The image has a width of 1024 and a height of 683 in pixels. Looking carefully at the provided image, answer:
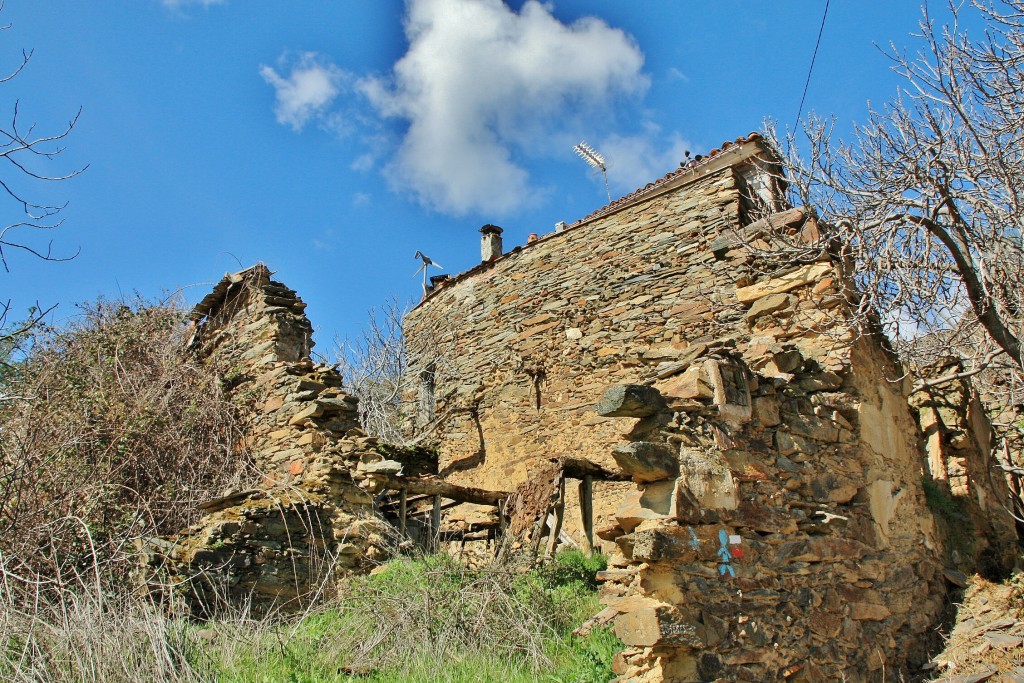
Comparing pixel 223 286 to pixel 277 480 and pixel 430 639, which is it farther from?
pixel 430 639

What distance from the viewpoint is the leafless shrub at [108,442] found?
5.73 meters

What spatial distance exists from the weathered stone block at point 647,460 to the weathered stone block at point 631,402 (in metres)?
0.22

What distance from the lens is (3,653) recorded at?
3.90 meters

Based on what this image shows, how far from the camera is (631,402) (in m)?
4.34

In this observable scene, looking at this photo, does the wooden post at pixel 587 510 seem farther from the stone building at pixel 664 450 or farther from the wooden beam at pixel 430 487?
the wooden beam at pixel 430 487

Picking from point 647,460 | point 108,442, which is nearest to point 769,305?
point 647,460

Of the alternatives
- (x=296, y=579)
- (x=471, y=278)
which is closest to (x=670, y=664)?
(x=296, y=579)

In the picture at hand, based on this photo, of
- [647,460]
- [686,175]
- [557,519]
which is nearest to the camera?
[647,460]

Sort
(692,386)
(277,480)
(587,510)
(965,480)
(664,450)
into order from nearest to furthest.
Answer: (664,450) < (692,386) < (965,480) < (277,480) < (587,510)

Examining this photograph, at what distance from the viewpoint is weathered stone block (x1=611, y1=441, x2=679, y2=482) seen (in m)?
4.10

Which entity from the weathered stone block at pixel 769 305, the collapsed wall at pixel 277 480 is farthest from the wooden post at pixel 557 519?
the weathered stone block at pixel 769 305

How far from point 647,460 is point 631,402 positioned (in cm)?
37

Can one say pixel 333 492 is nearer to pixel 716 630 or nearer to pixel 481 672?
pixel 481 672

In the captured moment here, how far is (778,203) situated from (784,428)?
614cm
